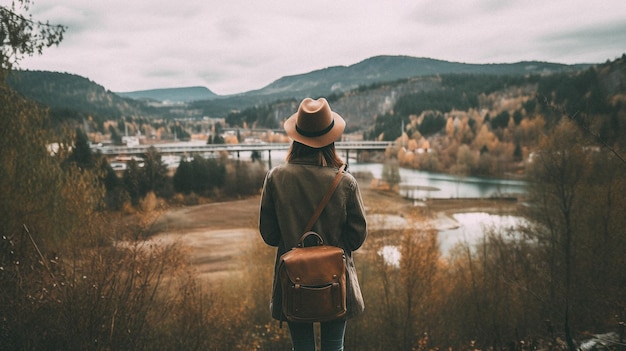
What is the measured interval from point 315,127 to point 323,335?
93cm

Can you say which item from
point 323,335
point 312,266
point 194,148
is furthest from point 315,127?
point 194,148

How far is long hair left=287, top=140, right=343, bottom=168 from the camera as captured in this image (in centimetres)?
175

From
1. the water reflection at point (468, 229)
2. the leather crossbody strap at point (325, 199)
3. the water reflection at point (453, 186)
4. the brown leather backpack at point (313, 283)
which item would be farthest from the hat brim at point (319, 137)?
the water reflection at point (453, 186)

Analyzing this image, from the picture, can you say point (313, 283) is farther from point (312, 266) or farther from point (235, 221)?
point (235, 221)

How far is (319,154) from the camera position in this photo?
68.9 inches

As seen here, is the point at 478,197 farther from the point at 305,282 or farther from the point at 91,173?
the point at 305,282

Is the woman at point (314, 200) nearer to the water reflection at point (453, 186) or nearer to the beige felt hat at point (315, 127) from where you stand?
the beige felt hat at point (315, 127)

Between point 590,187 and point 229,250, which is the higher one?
point 590,187

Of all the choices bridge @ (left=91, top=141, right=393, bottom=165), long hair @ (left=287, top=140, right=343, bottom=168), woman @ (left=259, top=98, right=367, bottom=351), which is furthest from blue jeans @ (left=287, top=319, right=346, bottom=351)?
bridge @ (left=91, top=141, right=393, bottom=165)

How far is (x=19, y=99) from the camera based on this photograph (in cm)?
653

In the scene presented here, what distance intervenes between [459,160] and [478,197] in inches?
617

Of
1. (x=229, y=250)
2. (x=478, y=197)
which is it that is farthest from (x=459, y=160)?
(x=229, y=250)

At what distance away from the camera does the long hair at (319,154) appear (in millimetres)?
1750

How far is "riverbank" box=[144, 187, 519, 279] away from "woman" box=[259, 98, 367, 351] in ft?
61.6
